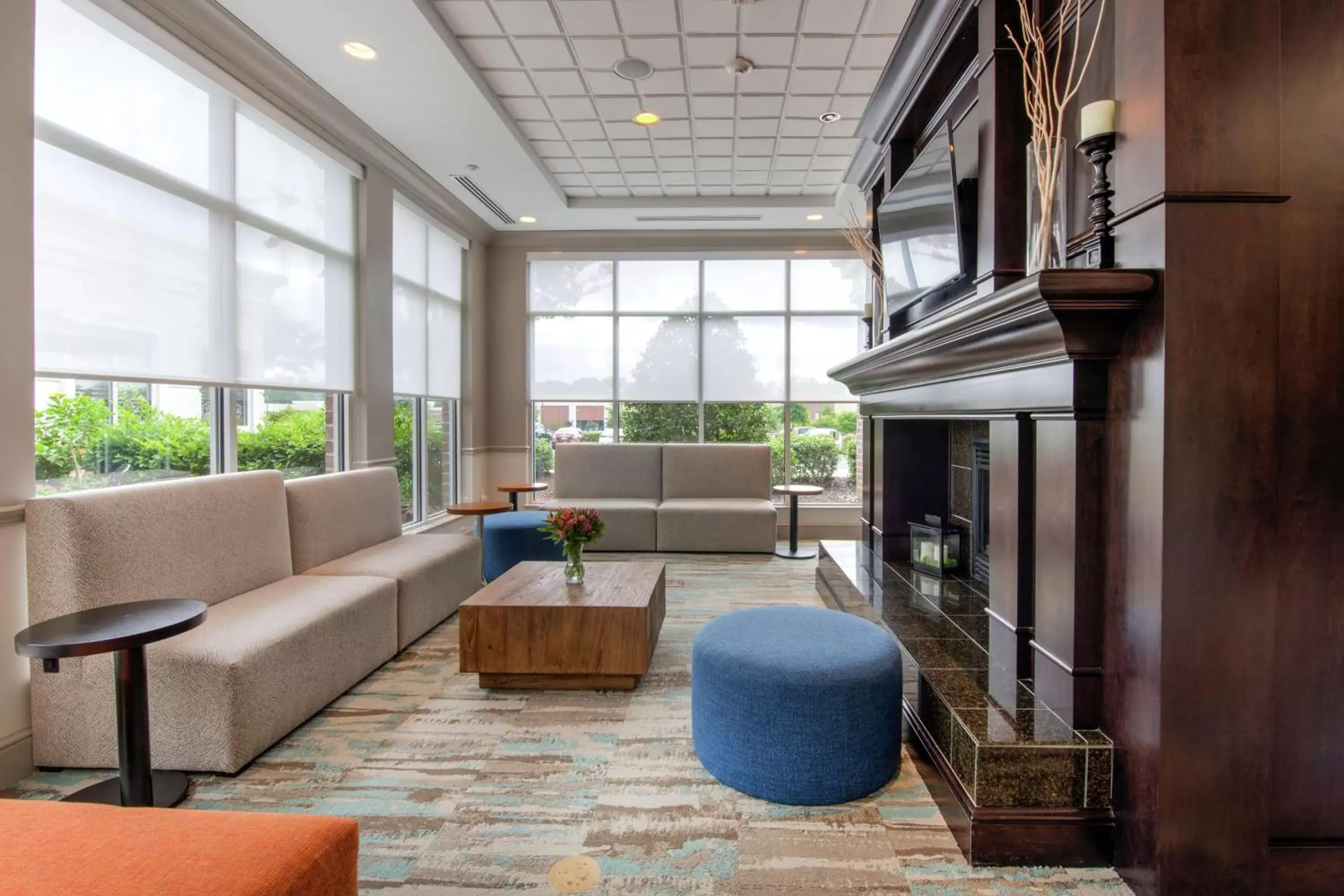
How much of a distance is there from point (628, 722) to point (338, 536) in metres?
2.05

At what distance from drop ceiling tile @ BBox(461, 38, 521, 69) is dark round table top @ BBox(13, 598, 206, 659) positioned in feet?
9.81

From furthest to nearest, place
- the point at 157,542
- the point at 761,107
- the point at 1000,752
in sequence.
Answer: the point at 761,107
the point at 157,542
the point at 1000,752

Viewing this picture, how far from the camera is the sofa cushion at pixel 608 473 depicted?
6.40m

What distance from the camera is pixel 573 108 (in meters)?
4.27

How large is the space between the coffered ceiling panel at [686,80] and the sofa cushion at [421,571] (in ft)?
8.95

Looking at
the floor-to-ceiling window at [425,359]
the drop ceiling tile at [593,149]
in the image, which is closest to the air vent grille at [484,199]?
the floor-to-ceiling window at [425,359]

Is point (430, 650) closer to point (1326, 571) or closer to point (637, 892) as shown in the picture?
point (637, 892)

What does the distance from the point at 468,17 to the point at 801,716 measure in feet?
11.3

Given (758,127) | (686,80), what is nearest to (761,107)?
(758,127)

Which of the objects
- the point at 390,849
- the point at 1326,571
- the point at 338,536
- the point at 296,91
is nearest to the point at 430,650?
the point at 338,536

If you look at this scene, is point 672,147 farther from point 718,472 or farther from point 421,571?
point 421,571

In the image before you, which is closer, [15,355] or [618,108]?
[15,355]

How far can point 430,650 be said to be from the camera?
3.39 metres

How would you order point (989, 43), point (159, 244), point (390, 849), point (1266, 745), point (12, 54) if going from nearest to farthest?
point (1266, 745) → point (390, 849) → point (12, 54) → point (989, 43) → point (159, 244)
